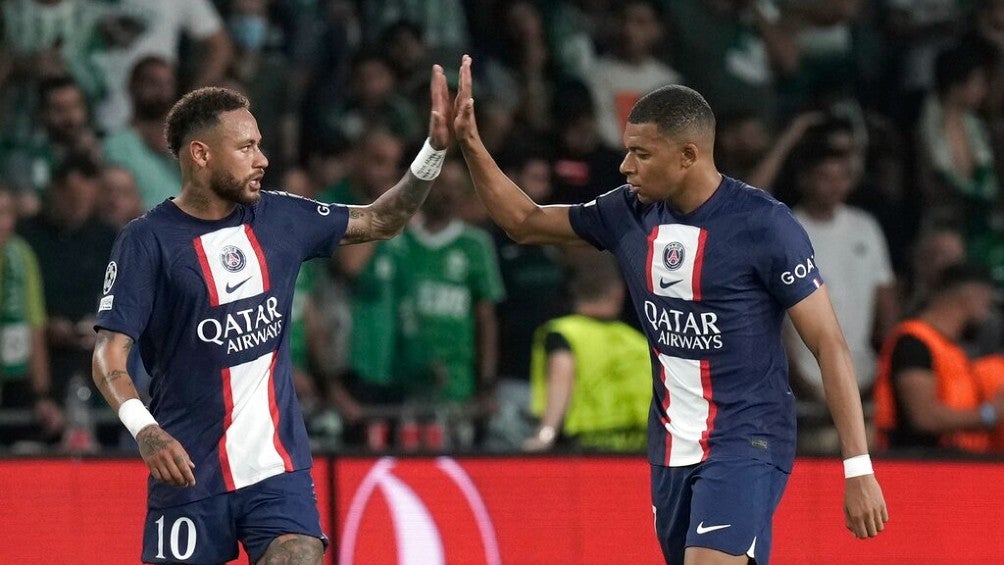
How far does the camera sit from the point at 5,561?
8.55 m

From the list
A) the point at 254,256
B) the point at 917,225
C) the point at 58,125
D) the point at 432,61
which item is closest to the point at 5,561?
the point at 254,256

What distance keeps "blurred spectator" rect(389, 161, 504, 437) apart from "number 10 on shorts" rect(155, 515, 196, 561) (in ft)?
15.3

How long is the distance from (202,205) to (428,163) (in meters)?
0.97

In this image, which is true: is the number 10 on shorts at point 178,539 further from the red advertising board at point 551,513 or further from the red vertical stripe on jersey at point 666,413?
the red advertising board at point 551,513

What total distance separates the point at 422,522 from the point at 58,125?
4118mm

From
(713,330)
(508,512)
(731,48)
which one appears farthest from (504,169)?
(713,330)

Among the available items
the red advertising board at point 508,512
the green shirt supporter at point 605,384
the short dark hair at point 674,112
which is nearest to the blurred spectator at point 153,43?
the green shirt supporter at point 605,384

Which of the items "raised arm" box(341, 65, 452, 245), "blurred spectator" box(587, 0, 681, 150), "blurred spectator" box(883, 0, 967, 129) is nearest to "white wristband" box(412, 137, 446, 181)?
→ "raised arm" box(341, 65, 452, 245)

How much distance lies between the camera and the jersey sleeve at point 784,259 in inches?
258

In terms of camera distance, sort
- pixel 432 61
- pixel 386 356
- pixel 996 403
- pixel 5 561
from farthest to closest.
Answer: pixel 432 61, pixel 386 356, pixel 996 403, pixel 5 561

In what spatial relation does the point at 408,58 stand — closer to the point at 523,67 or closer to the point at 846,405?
the point at 523,67

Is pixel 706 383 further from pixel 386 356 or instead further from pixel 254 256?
pixel 386 356

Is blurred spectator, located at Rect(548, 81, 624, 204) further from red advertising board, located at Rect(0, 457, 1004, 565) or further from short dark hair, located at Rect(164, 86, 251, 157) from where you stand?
short dark hair, located at Rect(164, 86, 251, 157)

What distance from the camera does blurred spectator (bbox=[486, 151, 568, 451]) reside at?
11.3m
